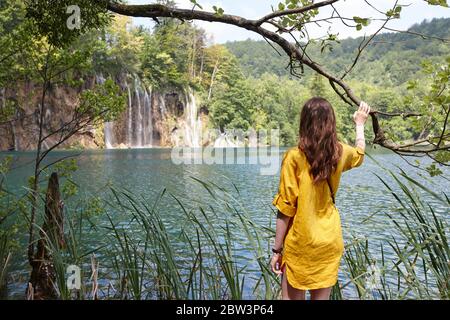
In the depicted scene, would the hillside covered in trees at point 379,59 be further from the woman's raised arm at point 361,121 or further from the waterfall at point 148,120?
the woman's raised arm at point 361,121

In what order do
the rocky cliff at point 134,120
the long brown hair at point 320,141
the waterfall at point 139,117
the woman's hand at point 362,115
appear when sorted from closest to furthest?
the long brown hair at point 320,141, the woman's hand at point 362,115, the rocky cliff at point 134,120, the waterfall at point 139,117

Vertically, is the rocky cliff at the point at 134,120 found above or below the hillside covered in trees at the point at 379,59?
below

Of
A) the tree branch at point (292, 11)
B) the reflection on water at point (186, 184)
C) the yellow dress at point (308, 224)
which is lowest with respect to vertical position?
the reflection on water at point (186, 184)

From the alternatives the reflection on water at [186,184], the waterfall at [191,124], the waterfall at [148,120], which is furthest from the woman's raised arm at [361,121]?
the waterfall at [191,124]

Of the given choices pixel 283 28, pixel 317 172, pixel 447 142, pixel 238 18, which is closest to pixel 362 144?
pixel 317 172

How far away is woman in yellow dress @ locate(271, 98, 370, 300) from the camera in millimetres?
2123

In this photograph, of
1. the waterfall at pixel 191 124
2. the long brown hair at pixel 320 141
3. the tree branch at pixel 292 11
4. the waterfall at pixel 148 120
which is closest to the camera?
the long brown hair at pixel 320 141

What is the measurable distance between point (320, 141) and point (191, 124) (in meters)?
48.6

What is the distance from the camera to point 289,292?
2240mm

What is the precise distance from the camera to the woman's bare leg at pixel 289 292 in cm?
222

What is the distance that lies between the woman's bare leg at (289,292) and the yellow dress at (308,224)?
0.04 m

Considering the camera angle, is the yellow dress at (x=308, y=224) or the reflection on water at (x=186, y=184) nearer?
Result: the yellow dress at (x=308, y=224)

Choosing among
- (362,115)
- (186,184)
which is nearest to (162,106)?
(186,184)
